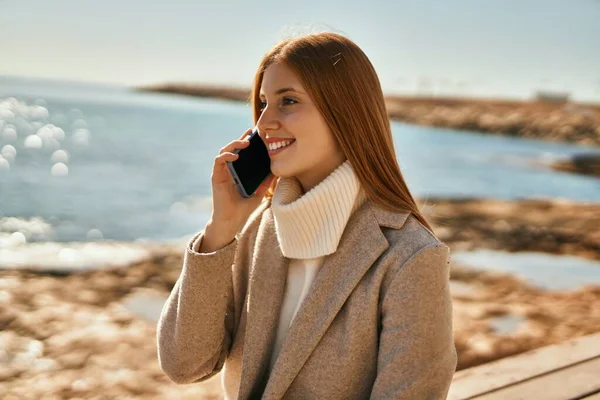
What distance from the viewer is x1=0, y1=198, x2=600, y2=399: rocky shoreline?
351 cm

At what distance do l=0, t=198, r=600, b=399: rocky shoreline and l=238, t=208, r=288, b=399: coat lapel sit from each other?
1.81 metres

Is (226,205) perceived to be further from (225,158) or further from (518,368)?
(518,368)

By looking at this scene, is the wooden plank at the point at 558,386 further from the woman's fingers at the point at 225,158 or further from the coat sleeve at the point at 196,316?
the woman's fingers at the point at 225,158

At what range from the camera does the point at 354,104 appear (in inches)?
62.2

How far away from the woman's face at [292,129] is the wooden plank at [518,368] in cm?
131

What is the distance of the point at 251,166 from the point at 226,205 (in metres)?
0.13

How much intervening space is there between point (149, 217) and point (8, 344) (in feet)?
18.4

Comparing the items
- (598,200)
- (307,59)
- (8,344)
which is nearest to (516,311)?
(8,344)

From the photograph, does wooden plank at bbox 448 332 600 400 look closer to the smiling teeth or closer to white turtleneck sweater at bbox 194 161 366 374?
white turtleneck sweater at bbox 194 161 366 374

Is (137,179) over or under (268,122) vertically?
under

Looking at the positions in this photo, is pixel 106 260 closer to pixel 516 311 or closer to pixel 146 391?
pixel 146 391

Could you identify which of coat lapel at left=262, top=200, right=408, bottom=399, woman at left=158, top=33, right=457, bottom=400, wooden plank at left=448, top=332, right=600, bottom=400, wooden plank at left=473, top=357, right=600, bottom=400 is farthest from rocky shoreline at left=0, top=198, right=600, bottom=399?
coat lapel at left=262, top=200, right=408, bottom=399

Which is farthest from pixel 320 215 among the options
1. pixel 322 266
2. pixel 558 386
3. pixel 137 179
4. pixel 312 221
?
pixel 137 179

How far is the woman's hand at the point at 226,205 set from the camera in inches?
65.9
